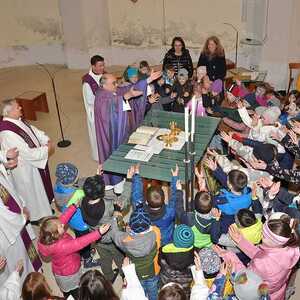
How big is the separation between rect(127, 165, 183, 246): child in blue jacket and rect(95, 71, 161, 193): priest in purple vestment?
4.45ft

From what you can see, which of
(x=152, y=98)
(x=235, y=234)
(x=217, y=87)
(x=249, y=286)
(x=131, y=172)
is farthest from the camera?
(x=217, y=87)

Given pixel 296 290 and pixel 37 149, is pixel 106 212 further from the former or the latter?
pixel 296 290

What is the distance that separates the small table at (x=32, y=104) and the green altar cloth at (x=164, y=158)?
3940mm

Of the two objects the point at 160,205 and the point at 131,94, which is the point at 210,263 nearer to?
the point at 160,205

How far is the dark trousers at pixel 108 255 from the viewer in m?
4.68

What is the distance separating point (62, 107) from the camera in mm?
9773

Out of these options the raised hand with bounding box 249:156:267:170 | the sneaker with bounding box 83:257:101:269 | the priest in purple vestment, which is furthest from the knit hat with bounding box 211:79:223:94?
the sneaker with bounding box 83:257:101:269

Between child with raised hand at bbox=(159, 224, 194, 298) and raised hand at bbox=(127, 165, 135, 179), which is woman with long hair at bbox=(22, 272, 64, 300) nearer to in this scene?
child with raised hand at bbox=(159, 224, 194, 298)

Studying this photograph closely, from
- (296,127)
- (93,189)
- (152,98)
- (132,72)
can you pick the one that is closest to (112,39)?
(132,72)

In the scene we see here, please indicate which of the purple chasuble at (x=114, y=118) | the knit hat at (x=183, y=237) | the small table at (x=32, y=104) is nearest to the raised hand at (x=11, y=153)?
the purple chasuble at (x=114, y=118)

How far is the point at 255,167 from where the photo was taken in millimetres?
4852

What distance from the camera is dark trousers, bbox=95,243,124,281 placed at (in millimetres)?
4683

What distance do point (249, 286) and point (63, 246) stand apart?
176cm

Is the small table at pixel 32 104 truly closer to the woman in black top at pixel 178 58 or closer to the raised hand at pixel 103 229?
the woman in black top at pixel 178 58
